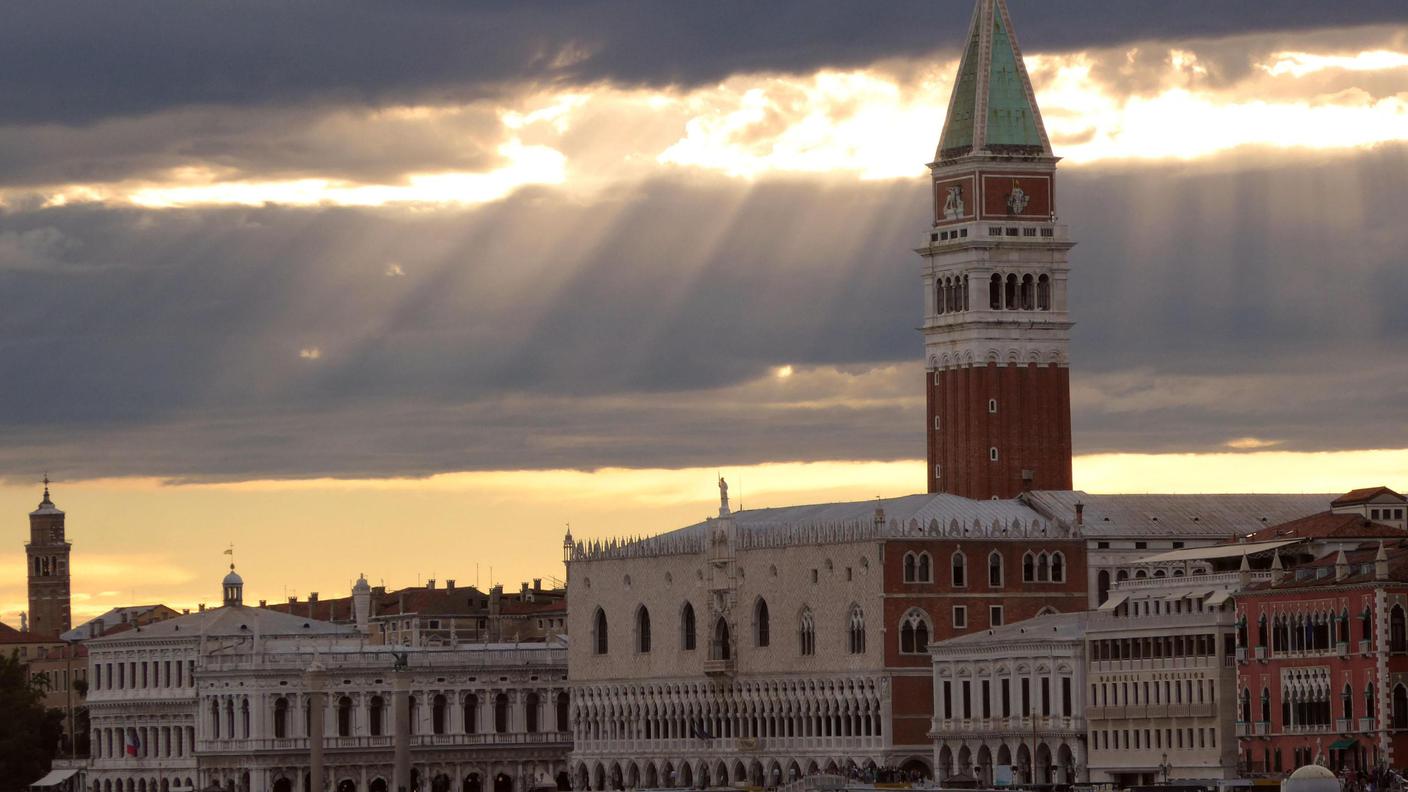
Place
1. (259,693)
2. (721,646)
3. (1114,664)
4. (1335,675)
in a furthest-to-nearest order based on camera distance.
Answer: (259,693)
(721,646)
(1114,664)
(1335,675)

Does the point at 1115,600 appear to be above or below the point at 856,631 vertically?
above

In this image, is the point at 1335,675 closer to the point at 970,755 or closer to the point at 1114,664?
the point at 1114,664

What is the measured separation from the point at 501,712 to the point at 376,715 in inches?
271

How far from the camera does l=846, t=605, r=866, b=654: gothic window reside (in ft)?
527

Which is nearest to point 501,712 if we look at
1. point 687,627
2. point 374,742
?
point 374,742

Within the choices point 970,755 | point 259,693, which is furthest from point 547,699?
point 970,755

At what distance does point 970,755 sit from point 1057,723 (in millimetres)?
6206

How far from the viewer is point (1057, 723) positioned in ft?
491

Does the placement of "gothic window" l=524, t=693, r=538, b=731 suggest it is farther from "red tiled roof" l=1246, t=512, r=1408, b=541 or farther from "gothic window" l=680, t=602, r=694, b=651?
"red tiled roof" l=1246, t=512, r=1408, b=541

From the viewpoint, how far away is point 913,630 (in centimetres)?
15988

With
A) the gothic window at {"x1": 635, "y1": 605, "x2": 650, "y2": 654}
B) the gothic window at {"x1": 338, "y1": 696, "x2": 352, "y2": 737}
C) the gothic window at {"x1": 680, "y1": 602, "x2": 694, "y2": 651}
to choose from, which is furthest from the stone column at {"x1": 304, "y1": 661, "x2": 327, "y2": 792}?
the gothic window at {"x1": 680, "y1": 602, "x2": 694, "y2": 651}

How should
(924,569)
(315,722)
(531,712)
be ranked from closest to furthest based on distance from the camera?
(924,569) → (315,722) → (531,712)

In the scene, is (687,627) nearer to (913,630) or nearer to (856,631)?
(856,631)

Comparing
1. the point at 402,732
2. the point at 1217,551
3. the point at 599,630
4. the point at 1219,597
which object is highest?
the point at 1217,551
